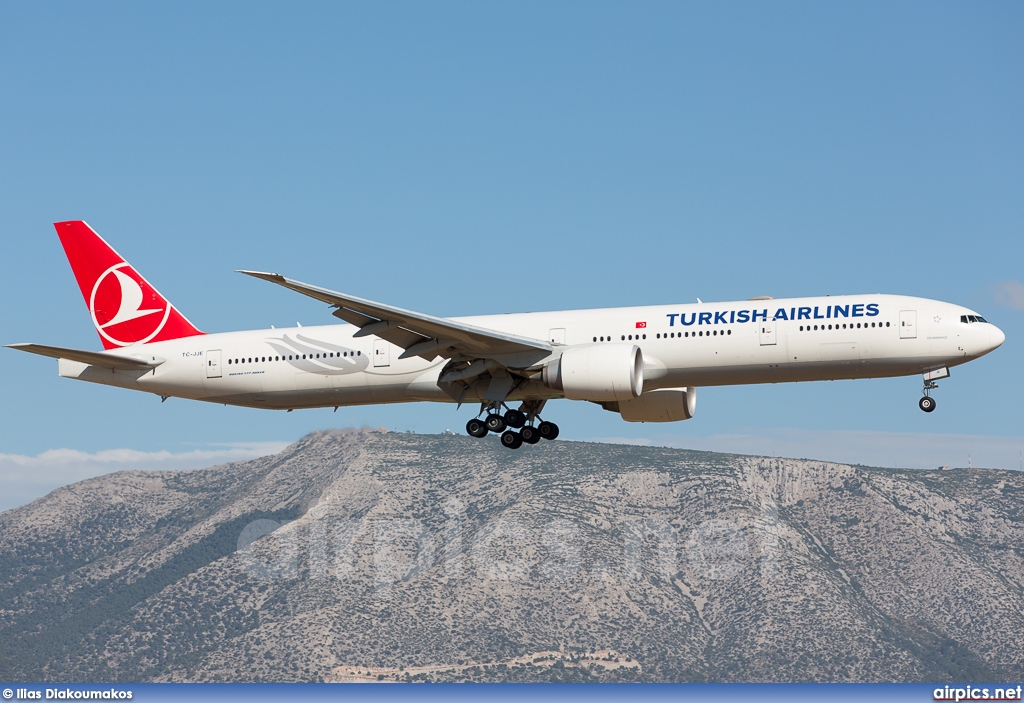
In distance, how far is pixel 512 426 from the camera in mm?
47031

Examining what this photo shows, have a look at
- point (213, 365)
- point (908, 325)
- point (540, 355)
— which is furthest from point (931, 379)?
point (213, 365)

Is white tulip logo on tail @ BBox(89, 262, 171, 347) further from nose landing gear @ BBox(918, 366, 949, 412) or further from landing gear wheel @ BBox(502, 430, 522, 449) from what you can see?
nose landing gear @ BBox(918, 366, 949, 412)

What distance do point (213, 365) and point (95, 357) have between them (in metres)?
4.34

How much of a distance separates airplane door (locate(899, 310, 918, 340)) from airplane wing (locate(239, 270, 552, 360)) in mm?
11460

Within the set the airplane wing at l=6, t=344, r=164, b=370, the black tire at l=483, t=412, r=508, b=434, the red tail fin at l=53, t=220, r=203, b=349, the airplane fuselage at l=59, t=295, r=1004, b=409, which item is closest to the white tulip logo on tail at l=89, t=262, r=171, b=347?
the red tail fin at l=53, t=220, r=203, b=349

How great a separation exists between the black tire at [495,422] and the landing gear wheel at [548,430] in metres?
1.46

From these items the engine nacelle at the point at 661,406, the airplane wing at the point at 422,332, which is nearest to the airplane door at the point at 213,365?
the airplane wing at the point at 422,332

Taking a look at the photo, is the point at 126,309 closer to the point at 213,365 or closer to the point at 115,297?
the point at 115,297

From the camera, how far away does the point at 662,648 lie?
19475 cm

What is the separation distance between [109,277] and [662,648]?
153 meters

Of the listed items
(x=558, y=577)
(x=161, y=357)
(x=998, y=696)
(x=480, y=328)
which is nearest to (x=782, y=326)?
(x=480, y=328)

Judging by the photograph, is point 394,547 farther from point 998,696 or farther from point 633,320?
point 633,320

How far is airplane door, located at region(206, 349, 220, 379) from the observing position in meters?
49.4

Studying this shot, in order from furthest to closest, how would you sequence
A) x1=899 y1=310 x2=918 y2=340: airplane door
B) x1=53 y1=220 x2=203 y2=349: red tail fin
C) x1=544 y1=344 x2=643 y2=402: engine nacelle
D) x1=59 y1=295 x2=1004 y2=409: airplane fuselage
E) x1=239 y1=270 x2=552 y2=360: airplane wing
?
x1=53 y1=220 x2=203 y2=349: red tail fin < x1=59 y1=295 x2=1004 y2=409: airplane fuselage < x1=899 y1=310 x2=918 y2=340: airplane door < x1=544 y1=344 x2=643 y2=402: engine nacelle < x1=239 y1=270 x2=552 y2=360: airplane wing
